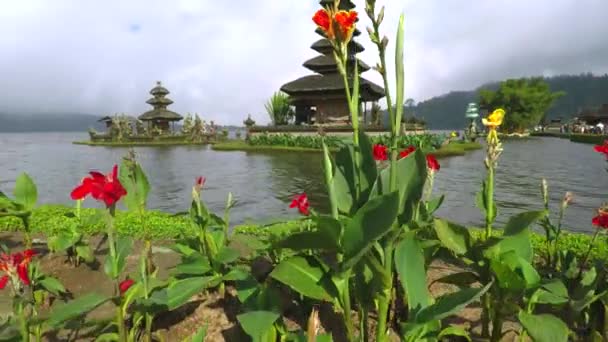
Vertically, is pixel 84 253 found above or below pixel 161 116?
below

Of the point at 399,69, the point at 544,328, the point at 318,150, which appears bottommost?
the point at 318,150

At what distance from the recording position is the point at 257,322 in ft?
5.59

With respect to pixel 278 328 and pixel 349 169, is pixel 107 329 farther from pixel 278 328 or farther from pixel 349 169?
pixel 349 169

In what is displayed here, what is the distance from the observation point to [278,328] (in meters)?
2.00

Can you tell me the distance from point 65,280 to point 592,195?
10996 millimetres

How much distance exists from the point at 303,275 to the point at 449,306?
0.63 m

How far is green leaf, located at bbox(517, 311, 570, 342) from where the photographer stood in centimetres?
160

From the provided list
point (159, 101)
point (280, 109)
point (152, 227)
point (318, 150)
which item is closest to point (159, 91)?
point (159, 101)

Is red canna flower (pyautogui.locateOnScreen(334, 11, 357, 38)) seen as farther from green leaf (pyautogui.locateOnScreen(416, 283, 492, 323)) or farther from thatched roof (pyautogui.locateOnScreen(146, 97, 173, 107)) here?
thatched roof (pyautogui.locateOnScreen(146, 97, 173, 107))

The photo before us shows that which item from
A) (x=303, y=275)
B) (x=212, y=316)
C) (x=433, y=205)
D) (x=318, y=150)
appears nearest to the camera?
(x=303, y=275)

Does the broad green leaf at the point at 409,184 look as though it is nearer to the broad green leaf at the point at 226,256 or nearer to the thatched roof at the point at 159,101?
the broad green leaf at the point at 226,256

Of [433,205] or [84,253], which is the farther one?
[84,253]

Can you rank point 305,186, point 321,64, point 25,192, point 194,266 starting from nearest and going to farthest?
point 194,266
point 25,192
point 305,186
point 321,64

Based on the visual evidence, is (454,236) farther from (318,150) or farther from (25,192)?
(318,150)
